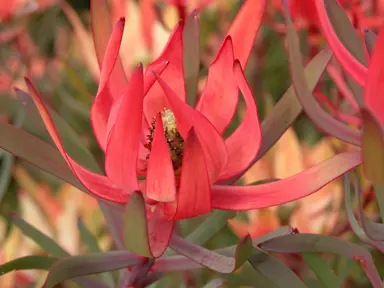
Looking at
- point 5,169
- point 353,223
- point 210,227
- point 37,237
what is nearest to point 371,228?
point 353,223

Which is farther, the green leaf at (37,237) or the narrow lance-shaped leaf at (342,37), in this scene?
the green leaf at (37,237)

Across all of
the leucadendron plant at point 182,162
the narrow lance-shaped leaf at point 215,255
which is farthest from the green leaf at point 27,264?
the narrow lance-shaped leaf at point 215,255

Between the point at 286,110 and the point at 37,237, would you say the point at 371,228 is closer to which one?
the point at 286,110

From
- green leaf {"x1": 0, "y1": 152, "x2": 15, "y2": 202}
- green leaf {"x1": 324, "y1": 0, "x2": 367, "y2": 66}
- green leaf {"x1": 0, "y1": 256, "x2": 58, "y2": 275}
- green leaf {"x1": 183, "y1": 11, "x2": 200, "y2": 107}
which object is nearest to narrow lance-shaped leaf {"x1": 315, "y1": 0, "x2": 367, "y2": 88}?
green leaf {"x1": 324, "y1": 0, "x2": 367, "y2": 66}

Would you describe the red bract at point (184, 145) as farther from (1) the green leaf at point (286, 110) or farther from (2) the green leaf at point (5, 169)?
(2) the green leaf at point (5, 169)

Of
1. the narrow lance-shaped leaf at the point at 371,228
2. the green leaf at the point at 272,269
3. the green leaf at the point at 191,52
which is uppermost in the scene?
the green leaf at the point at 191,52

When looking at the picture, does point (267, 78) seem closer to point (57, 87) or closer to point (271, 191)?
point (57, 87)

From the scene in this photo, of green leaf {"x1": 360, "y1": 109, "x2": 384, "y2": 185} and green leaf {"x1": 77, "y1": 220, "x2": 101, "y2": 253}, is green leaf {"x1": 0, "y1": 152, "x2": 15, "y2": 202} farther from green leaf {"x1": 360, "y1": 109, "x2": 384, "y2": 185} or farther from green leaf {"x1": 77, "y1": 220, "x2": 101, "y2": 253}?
green leaf {"x1": 360, "y1": 109, "x2": 384, "y2": 185}

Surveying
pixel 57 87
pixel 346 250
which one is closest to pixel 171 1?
pixel 57 87
